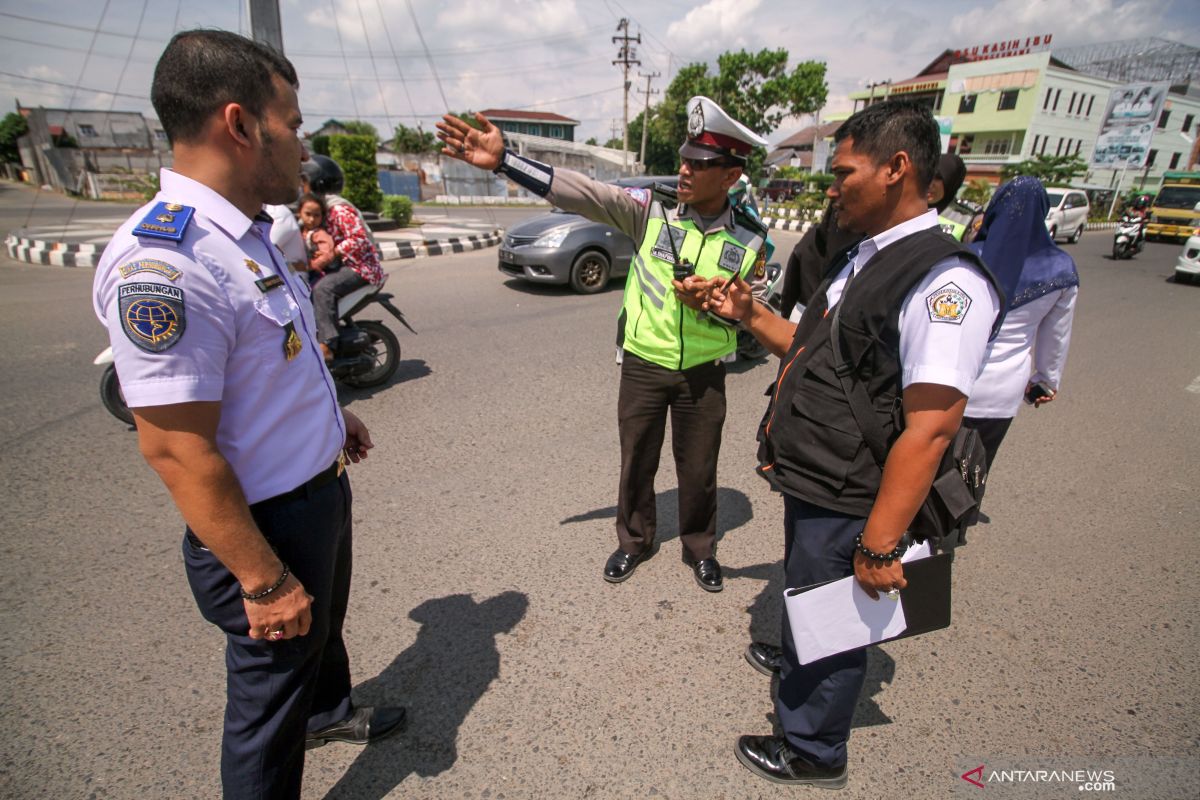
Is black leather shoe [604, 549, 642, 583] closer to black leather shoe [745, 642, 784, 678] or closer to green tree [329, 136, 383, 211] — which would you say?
black leather shoe [745, 642, 784, 678]

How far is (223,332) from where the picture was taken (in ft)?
3.67

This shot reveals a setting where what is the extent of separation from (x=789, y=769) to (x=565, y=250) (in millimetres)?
6842

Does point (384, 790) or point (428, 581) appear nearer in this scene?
point (384, 790)

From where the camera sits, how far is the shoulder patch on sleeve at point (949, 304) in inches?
49.6

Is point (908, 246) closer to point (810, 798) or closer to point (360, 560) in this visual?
point (810, 798)

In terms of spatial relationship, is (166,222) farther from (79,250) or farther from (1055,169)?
(1055,169)

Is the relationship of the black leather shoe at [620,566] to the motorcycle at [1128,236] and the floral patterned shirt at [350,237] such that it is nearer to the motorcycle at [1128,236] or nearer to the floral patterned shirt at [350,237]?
the floral patterned shirt at [350,237]

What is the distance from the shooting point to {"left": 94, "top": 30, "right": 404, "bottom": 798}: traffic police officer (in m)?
1.05

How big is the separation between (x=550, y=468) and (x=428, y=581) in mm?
1164

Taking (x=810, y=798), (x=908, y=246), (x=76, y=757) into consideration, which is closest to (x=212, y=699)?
(x=76, y=757)

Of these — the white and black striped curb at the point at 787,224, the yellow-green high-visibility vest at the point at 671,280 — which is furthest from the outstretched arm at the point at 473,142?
the white and black striped curb at the point at 787,224

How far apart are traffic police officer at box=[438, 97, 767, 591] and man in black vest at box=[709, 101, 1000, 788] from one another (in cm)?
49

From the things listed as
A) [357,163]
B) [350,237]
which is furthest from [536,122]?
[350,237]

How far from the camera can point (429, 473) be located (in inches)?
137
